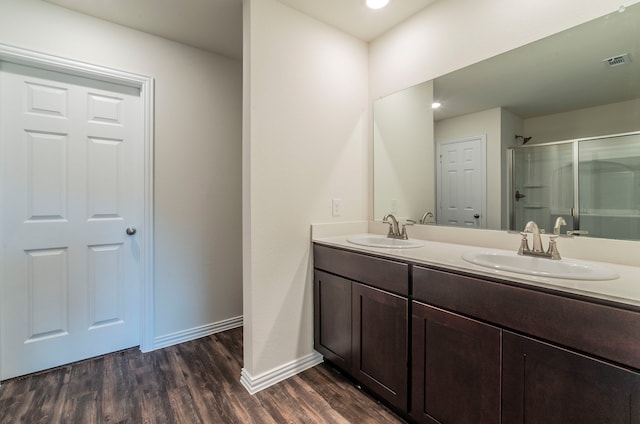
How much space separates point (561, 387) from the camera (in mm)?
936

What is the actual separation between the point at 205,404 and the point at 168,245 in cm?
120

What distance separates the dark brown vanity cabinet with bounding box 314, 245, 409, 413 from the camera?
57.0 inches

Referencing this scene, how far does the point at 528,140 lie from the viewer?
4.91ft

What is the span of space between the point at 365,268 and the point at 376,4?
1.68m

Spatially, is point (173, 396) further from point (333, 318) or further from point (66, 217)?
point (66, 217)

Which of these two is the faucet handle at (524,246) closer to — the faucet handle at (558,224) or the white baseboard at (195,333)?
the faucet handle at (558,224)

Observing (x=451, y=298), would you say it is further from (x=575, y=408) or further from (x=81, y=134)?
(x=81, y=134)

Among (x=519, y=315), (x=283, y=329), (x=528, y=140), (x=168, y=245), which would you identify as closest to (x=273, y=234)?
(x=283, y=329)

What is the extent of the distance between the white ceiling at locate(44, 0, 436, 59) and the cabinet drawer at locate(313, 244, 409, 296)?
5.26 ft

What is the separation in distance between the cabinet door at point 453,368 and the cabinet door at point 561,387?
50 millimetres

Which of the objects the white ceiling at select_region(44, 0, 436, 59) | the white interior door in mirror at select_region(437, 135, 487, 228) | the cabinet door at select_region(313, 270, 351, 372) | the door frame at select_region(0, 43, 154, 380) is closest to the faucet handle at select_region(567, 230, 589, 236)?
the white interior door in mirror at select_region(437, 135, 487, 228)

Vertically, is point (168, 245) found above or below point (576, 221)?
below

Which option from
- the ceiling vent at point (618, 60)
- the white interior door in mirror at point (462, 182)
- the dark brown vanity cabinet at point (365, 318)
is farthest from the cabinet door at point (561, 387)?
the ceiling vent at point (618, 60)

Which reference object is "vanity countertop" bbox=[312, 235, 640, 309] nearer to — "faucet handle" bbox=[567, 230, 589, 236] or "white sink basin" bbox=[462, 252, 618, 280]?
"white sink basin" bbox=[462, 252, 618, 280]
